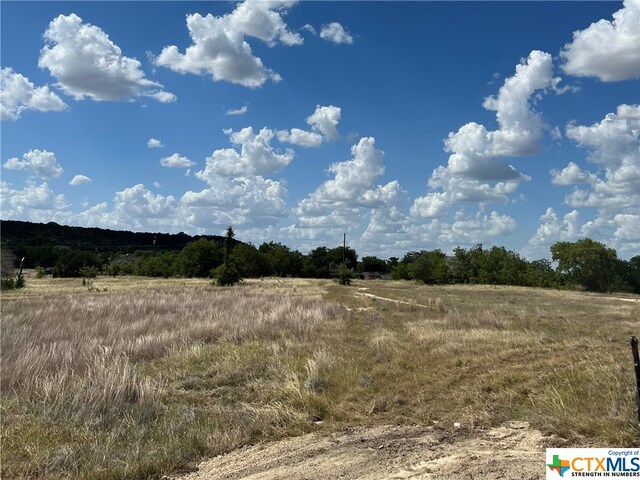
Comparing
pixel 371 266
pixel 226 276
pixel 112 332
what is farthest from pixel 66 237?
pixel 112 332

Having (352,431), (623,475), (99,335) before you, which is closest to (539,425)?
(623,475)

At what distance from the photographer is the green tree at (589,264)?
324 feet

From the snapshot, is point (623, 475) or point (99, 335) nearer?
point (623, 475)

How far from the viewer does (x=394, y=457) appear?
578 cm

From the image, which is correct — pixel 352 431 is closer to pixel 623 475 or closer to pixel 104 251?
pixel 623 475

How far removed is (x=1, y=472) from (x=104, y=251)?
12442 cm

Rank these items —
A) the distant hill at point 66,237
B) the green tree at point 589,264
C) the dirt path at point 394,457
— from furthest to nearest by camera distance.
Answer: the distant hill at point 66,237
the green tree at point 589,264
the dirt path at point 394,457

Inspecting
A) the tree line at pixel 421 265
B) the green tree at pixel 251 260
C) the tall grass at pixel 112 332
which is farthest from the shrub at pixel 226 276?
the green tree at pixel 251 260

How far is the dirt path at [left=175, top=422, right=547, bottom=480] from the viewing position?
16.9 feet

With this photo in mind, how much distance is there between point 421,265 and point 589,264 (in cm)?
3165

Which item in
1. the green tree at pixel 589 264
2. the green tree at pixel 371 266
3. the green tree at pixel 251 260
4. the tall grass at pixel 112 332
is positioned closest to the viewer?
the tall grass at pixel 112 332

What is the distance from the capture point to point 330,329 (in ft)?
60.7

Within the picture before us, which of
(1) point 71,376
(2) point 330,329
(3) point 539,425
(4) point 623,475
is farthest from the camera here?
(2) point 330,329

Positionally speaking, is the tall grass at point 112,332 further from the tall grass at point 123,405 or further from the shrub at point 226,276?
the shrub at point 226,276
